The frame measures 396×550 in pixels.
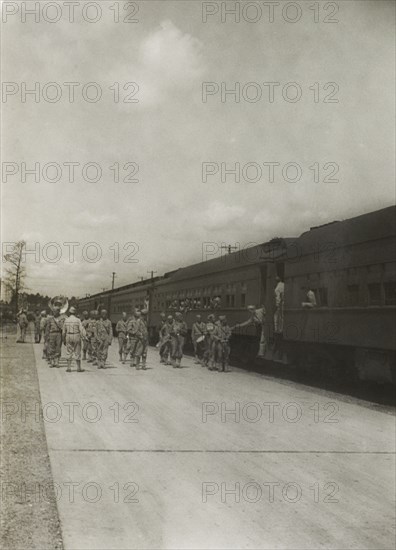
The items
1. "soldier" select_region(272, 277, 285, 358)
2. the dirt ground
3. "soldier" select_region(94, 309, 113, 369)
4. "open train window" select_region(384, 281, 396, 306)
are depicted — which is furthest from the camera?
"soldier" select_region(94, 309, 113, 369)

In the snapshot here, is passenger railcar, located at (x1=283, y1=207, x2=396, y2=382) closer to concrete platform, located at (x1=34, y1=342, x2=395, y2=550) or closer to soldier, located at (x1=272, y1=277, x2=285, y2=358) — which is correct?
soldier, located at (x1=272, y1=277, x2=285, y2=358)

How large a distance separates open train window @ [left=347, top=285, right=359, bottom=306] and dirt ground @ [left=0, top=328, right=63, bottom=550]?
633cm

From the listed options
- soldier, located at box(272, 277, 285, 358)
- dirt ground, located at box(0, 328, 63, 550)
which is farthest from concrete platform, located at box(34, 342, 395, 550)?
soldier, located at box(272, 277, 285, 358)

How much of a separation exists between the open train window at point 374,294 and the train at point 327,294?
2 centimetres

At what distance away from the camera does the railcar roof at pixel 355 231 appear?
11.2m

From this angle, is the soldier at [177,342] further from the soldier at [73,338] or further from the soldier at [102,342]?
the soldier at [73,338]

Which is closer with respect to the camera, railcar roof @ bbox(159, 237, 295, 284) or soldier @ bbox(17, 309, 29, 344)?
railcar roof @ bbox(159, 237, 295, 284)

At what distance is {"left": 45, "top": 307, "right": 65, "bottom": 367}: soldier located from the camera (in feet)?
55.4

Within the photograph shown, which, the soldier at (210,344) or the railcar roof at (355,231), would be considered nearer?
the railcar roof at (355,231)

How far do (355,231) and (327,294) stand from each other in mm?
1593

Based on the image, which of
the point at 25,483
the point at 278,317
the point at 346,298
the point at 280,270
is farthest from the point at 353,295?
the point at 25,483

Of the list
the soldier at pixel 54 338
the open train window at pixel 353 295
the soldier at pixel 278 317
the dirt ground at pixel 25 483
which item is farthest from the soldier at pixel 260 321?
the dirt ground at pixel 25 483

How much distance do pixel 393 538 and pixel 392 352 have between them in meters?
6.61

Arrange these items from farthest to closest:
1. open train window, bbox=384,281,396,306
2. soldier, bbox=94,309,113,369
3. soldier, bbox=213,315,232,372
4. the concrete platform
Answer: soldier, bbox=94,309,113,369, soldier, bbox=213,315,232,372, open train window, bbox=384,281,396,306, the concrete platform
